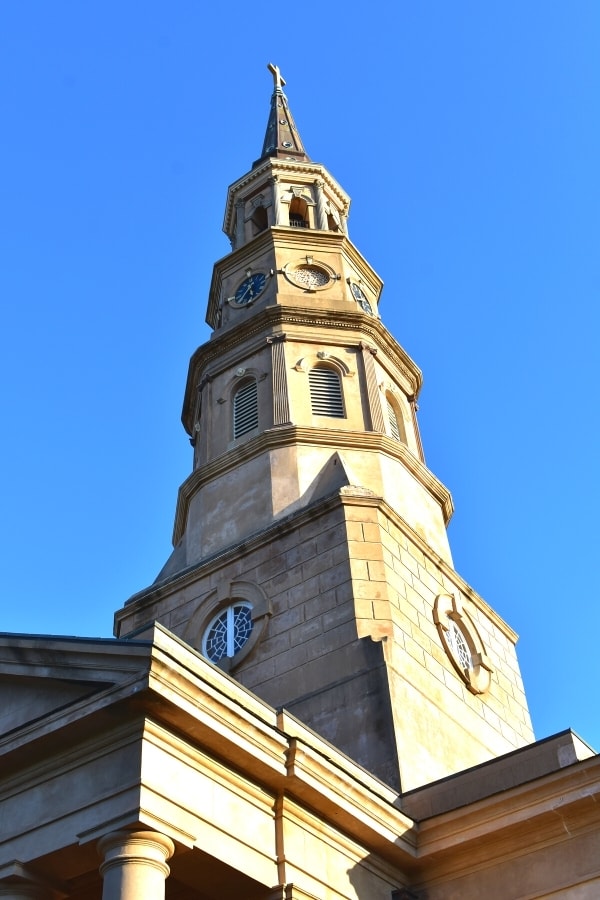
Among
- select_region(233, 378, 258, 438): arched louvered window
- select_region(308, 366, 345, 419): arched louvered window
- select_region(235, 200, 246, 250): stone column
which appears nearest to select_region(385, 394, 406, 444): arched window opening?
select_region(308, 366, 345, 419): arched louvered window

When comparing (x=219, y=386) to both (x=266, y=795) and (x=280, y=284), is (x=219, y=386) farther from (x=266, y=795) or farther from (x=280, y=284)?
(x=266, y=795)

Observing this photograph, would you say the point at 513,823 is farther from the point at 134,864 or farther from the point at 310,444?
the point at 310,444

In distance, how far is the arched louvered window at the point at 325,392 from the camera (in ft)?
90.9

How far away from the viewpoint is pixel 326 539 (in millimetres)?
23594

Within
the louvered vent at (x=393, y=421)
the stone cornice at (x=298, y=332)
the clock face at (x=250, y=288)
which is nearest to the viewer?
the louvered vent at (x=393, y=421)

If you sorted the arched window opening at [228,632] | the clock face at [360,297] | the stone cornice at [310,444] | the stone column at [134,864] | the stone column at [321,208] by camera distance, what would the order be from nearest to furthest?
the stone column at [134,864] < the arched window opening at [228,632] < the stone cornice at [310,444] < the clock face at [360,297] < the stone column at [321,208]

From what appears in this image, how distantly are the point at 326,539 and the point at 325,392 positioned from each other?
5568 mm

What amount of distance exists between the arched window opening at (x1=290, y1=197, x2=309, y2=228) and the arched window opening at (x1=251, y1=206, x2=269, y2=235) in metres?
0.81

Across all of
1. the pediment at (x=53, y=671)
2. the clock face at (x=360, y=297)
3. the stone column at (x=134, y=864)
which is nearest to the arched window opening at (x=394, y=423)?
the clock face at (x=360, y=297)

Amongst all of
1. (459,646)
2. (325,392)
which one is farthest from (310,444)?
(459,646)

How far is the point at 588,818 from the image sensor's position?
16.0 m

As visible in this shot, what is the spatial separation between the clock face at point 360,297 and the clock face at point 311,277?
843 mm

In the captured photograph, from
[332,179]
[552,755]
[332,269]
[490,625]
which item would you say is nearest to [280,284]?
[332,269]

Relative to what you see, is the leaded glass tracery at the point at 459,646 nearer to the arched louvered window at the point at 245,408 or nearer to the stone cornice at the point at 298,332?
the arched louvered window at the point at 245,408
